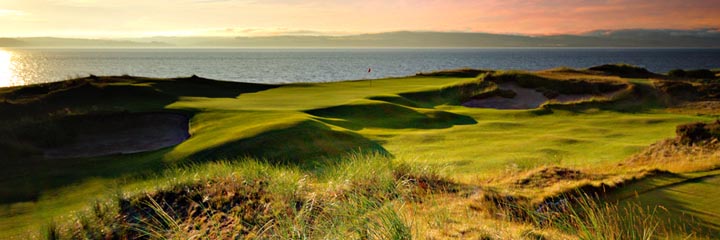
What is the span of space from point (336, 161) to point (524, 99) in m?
24.6

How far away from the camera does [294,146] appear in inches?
734

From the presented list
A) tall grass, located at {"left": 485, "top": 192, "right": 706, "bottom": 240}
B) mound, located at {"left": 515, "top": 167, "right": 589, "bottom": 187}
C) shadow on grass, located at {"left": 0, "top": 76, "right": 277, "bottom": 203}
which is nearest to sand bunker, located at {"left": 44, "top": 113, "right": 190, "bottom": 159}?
shadow on grass, located at {"left": 0, "top": 76, "right": 277, "bottom": 203}

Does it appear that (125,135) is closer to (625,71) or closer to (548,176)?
(548,176)

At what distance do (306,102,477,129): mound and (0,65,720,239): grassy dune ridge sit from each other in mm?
155

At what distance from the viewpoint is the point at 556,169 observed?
36.0 ft

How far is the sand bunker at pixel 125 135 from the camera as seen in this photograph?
22484 millimetres

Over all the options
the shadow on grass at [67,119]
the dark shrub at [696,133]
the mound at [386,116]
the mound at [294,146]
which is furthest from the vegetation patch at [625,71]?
the mound at [294,146]

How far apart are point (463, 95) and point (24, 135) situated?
25.5 m

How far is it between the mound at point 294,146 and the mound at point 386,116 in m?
4.88

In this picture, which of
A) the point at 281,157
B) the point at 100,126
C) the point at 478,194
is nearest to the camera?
the point at 478,194

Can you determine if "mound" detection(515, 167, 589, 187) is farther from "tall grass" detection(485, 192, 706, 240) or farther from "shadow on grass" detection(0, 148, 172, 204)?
"shadow on grass" detection(0, 148, 172, 204)

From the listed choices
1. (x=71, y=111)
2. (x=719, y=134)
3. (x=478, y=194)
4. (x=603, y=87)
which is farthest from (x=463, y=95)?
(x=478, y=194)

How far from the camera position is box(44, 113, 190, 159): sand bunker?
73.8 ft

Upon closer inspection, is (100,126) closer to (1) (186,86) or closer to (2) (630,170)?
(1) (186,86)
